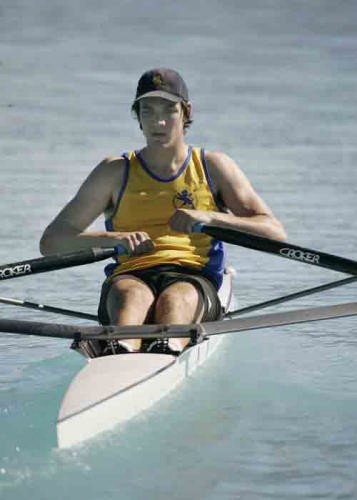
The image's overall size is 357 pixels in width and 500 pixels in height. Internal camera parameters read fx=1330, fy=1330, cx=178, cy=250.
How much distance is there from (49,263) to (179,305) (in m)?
0.61

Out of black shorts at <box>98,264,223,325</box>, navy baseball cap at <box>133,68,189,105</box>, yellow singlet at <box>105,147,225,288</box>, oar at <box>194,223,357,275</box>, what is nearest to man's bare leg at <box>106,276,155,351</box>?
black shorts at <box>98,264,223,325</box>

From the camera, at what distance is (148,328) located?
533 cm

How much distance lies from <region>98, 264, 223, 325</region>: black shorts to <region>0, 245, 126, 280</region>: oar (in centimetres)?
14

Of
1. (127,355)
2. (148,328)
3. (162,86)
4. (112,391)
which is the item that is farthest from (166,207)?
(112,391)

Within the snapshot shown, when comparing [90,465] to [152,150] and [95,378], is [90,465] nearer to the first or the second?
[95,378]

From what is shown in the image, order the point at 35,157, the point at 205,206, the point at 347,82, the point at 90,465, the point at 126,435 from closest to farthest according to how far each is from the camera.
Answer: the point at 90,465 < the point at 126,435 < the point at 205,206 < the point at 35,157 < the point at 347,82

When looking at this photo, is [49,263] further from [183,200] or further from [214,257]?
[214,257]

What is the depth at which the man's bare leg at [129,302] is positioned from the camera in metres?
5.60

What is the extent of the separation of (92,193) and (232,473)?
1.99 m

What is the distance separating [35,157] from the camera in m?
12.5

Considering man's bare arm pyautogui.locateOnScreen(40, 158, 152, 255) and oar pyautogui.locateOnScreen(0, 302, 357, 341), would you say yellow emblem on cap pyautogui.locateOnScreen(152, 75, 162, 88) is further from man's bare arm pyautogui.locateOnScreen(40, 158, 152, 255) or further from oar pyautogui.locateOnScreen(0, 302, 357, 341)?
oar pyautogui.locateOnScreen(0, 302, 357, 341)

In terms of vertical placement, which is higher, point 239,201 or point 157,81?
point 157,81

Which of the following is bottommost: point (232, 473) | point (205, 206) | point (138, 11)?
point (232, 473)

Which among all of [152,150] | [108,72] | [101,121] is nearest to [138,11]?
[108,72]
